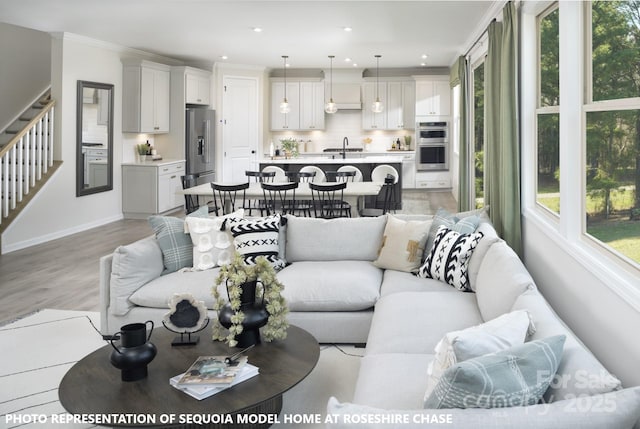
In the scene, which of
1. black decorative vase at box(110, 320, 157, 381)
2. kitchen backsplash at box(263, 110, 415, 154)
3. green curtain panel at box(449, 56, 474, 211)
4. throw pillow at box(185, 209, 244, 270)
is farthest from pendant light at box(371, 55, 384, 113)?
black decorative vase at box(110, 320, 157, 381)

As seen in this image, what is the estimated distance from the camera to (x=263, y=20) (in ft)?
22.8

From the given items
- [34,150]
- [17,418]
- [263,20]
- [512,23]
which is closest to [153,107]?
[34,150]

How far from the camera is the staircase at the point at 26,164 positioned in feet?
23.1

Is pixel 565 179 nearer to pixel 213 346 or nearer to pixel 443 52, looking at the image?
pixel 213 346

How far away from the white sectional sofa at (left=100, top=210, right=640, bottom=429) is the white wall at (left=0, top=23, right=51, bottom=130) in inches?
237

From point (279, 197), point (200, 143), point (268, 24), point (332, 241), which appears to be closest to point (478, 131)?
point (279, 197)

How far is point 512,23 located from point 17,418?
436 cm

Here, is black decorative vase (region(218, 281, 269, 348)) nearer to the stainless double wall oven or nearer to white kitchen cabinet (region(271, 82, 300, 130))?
white kitchen cabinet (region(271, 82, 300, 130))

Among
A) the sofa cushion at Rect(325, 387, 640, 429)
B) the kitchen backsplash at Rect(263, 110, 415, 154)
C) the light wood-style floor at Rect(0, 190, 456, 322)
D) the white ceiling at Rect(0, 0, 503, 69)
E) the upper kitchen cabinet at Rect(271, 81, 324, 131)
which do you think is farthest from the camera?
the kitchen backsplash at Rect(263, 110, 415, 154)

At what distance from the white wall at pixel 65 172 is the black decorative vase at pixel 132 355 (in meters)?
5.45

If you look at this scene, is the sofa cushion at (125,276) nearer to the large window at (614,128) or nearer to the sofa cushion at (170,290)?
the sofa cushion at (170,290)

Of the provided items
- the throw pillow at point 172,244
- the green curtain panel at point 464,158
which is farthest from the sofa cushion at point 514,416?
the green curtain panel at point 464,158

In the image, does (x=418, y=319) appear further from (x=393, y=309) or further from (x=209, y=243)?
(x=209, y=243)

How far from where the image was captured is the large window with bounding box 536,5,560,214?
3934 mm
